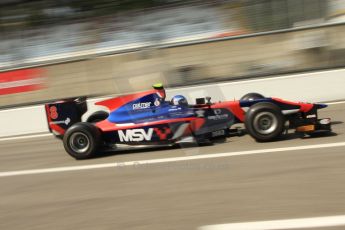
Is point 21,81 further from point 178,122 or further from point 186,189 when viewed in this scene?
point 186,189

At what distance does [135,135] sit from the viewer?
7.12 metres

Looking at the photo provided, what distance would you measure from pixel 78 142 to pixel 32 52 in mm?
5941

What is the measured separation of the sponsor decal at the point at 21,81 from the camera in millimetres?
11078

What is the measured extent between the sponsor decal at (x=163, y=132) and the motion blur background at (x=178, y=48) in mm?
2218

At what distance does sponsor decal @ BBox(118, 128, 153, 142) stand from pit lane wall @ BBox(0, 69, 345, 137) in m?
3.21

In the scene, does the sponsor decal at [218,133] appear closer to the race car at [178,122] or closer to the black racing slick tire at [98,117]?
the race car at [178,122]

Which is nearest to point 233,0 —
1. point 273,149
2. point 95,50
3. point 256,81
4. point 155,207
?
point 256,81

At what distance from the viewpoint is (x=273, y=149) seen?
254 inches

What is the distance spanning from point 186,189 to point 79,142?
2.71 metres

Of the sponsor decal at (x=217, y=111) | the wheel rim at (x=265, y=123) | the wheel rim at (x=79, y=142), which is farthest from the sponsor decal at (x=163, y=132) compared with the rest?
the wheel rim at (x=265, y=123)

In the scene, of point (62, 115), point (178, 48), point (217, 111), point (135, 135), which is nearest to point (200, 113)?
point (217, 111)

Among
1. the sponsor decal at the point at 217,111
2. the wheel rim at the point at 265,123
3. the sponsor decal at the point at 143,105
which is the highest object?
the sponsor decal at the point at 143,105

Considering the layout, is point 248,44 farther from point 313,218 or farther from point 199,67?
point 313,218

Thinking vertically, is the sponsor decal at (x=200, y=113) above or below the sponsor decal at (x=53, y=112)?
below
